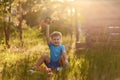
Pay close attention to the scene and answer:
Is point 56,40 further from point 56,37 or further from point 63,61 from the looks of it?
point 63,61

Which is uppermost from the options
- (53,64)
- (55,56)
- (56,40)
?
(56,40)

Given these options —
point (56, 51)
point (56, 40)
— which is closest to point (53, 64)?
point (56, 51)

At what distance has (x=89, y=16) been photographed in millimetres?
13242

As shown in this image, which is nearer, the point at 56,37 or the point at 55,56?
the point at 56,37

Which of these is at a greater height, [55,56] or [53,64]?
[55,56]

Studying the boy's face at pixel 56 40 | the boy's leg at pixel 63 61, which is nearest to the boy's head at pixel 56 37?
the boy's face at pixel 56 40

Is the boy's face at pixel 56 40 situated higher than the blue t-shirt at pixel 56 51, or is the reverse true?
the boy's face at pixel 56 40

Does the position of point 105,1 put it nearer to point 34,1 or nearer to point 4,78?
point 34,1

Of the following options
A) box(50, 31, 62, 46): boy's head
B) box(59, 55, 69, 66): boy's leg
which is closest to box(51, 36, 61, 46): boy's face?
box(50, 31, 62, 46): boy's head

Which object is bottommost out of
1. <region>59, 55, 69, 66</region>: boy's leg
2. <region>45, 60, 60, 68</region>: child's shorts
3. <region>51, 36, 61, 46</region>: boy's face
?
<region>45, 60, 60, 68</region>: child's shorts

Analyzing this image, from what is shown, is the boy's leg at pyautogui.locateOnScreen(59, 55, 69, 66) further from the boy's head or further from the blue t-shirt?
the boy's head

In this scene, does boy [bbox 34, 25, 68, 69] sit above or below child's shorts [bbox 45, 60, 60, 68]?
above

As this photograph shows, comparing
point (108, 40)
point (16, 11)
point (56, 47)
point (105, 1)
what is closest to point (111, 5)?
point (105, 1)

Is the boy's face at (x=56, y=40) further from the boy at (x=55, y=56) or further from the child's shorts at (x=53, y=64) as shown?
the child's shorts at (x=53, y=64)
